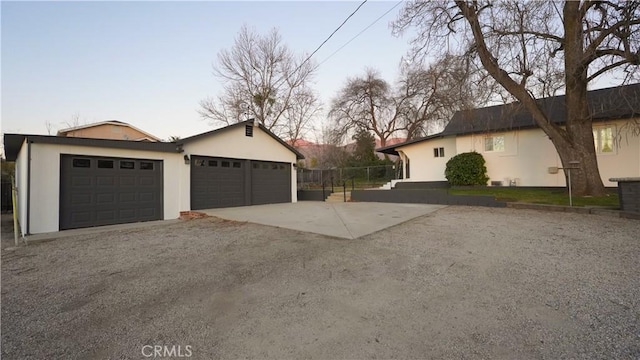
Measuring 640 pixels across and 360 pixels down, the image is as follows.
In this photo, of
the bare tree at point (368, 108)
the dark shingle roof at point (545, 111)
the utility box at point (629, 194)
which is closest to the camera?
the utility box at point (629, 194)

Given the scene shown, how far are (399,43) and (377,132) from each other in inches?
621

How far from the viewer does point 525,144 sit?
11.9 metres

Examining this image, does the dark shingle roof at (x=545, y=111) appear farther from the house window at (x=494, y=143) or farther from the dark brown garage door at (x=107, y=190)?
the dark brown garage door at (x=107, y=190)

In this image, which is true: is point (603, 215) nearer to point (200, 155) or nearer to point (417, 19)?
point (417, 19)

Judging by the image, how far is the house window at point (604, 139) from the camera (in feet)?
34.1

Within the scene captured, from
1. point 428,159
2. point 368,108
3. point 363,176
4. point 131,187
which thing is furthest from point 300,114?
point 131,187

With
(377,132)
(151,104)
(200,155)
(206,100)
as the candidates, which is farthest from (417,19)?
(206,100)

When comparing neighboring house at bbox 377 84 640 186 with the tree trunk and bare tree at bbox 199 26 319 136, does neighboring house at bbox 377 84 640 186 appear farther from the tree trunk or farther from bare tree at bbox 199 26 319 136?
bare tree at bbox 199 26 319 136

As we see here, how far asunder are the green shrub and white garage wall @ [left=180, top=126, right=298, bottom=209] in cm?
820

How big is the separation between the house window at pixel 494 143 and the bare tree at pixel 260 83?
47.6 ft

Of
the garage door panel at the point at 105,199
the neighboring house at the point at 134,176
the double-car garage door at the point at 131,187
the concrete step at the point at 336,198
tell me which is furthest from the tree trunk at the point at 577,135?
the garage door panel at the point at 105,199

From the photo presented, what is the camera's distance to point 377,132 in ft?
84.3

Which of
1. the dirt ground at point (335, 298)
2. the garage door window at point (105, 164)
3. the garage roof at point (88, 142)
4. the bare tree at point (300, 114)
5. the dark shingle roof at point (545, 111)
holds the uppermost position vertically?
the bare tree at point (300, 114)

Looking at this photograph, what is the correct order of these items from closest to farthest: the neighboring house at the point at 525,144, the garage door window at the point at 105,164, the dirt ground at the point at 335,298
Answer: the dirt ground at the point at 335,298
the garage door window at the point at 105,164
the neighboring house at the point at 525,144
